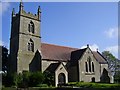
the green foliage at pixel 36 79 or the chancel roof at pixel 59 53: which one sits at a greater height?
the chancel roof at pixel 59 53

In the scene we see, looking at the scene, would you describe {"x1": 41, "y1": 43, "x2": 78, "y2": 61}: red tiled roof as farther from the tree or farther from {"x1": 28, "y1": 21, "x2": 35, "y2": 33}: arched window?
the tree

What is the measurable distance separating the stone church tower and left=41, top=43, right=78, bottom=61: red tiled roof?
1.74m

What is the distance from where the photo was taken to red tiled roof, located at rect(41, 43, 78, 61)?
43028mm

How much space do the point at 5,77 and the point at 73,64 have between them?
44.9 ft

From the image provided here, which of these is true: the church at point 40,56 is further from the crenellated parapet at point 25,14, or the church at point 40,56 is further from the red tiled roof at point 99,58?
the red tiled roof at point 99,58

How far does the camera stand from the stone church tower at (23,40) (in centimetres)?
4041

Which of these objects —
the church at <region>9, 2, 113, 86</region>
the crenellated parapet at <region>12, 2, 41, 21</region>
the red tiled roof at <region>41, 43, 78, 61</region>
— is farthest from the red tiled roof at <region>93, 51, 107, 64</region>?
the crenellated parapet at <region>12, 2, 41, 21</region>

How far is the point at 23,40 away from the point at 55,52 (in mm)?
7670

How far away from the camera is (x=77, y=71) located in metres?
43.1

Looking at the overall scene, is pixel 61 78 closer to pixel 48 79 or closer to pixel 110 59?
pixel 48 79

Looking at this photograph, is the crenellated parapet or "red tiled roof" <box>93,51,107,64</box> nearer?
the crenellated parapet

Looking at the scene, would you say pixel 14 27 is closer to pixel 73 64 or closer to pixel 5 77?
pixel 5 77

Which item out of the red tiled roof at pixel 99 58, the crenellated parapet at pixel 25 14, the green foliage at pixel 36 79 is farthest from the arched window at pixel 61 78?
the red tiled roof at pixel 99 58

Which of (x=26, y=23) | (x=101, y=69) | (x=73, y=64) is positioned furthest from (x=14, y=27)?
(x=101, y=69)
